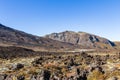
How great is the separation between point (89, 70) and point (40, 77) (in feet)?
69.4

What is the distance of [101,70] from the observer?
9219 centimetres

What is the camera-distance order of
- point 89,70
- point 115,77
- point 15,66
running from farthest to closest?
point 15,66 < point 89,70 < point 115,77

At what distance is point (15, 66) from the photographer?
11019 centimetres

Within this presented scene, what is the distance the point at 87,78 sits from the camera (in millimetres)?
88688

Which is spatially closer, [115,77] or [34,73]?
[115,77]

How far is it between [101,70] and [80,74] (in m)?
9.29

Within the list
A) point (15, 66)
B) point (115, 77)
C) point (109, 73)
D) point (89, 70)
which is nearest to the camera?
point (115, 77)

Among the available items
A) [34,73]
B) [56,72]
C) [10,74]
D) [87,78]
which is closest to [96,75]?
[87,78]

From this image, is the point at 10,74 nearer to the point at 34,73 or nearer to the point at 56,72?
the point at 34,73

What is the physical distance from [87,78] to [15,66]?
39.8 meters

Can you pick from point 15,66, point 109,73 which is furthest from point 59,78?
point 15,66

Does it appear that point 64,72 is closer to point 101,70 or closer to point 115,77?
point 101,70

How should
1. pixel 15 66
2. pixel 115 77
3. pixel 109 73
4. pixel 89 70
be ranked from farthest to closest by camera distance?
pixel 15 66, pixel 89 70, pixel 109 73, pixel 115 77

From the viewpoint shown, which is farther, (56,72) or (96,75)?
(56,72)
